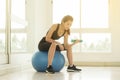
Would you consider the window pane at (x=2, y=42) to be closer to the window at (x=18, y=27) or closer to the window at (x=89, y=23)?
the window at (x=18, y=27)

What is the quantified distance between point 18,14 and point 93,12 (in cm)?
240

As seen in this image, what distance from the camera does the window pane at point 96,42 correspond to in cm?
662

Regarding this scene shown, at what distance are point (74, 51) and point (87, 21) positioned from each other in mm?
789

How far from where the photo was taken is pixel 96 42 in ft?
21.9

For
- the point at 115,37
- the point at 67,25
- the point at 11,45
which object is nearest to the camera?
the point at 67,25

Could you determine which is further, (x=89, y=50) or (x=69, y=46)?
(x=89, y=50)

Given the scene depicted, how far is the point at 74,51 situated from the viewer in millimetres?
6691

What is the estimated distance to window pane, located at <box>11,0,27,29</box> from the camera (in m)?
4.55

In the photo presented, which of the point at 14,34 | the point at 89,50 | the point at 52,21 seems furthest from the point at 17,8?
the point at 89,50

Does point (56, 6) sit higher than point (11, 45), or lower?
higher

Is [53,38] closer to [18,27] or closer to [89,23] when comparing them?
[18,27]

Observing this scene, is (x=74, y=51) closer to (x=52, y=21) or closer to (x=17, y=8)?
(x=52, y=21)

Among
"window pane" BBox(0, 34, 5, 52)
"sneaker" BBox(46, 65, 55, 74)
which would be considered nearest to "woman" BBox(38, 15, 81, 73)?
"sneaker" BBox(46, 65, 55, 74)

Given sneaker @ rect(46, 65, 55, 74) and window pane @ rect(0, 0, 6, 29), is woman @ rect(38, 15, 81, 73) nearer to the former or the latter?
sneaker @ rect(46, 65, 55, 74)
